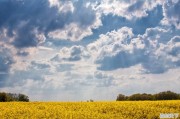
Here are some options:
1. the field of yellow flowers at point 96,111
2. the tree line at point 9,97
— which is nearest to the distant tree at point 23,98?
the tree line at point 9,97

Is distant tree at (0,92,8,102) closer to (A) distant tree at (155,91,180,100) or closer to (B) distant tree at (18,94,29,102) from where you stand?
(B) distant tree at (18,94,29,102)

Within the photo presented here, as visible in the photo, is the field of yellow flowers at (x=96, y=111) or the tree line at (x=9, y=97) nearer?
the field of yellow flowers at (x=96, y=111)

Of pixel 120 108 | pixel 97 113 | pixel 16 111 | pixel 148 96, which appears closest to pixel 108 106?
pixel 120 108

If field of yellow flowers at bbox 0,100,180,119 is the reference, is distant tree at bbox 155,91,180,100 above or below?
above

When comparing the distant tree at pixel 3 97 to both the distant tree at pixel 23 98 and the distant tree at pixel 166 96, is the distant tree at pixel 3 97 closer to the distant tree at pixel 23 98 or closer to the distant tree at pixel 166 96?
the distant tree at pixel 23 98

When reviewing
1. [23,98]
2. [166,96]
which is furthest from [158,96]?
[23,98]

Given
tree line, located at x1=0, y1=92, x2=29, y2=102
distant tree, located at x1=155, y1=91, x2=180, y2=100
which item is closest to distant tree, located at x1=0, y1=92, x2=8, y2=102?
tree line, located at x1=0, y1=92, x2=29, y2=102

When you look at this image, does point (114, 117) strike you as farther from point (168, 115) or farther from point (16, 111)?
point (16, 111)

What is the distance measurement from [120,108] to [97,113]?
2.88m

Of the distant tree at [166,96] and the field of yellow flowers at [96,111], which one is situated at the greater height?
the distant tree at [166,96]

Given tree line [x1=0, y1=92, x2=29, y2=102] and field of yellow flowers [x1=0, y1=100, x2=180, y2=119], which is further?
tree line [x1=0, y1=92, x2=29, y2=102]

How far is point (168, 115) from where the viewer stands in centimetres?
2812

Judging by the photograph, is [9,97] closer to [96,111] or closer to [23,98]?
[23,98]

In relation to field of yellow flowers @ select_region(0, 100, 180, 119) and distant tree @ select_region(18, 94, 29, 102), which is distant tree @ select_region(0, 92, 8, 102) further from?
field of yellow flowers @ select_region(0, 100, 180, 119)
